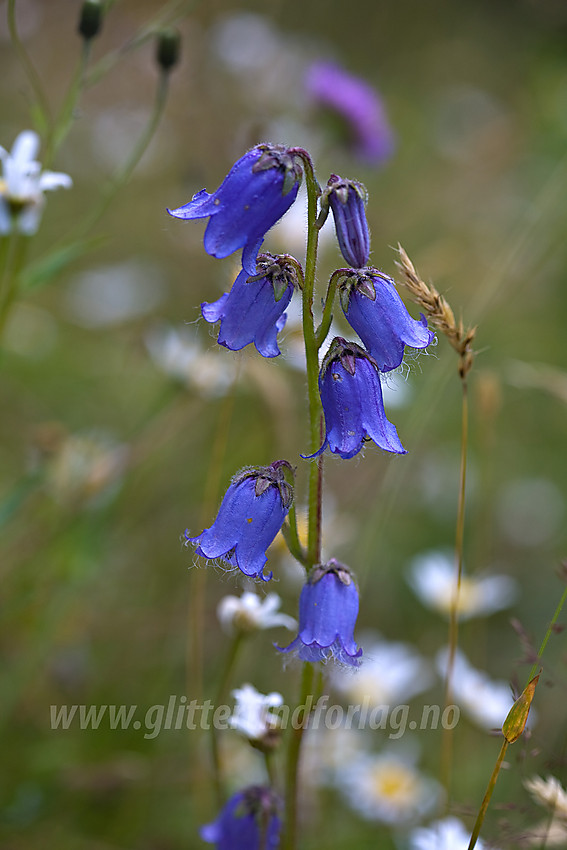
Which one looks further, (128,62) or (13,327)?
(128,62)

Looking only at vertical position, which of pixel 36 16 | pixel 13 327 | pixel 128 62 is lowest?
pixel 13 327

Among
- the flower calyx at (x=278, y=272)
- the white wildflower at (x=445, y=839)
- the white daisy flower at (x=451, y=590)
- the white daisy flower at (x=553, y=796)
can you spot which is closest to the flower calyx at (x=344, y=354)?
the flower calyx at (x=278, y=272)

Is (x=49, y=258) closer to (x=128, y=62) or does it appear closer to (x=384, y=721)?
(x=384, y=721)

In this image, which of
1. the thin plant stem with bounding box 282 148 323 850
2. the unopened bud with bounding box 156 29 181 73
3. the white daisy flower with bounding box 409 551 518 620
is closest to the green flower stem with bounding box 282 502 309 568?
the thin plant stem with bounding box 282 148 323 850

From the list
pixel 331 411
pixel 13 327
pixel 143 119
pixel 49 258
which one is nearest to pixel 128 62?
pixel 143 119

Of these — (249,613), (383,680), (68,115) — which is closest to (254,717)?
(249,613)

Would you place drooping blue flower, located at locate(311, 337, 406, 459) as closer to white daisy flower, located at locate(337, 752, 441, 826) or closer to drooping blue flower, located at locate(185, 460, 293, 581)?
drooping blue flower, located at locate(185, 460, 293, 581)
